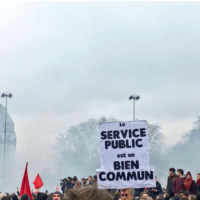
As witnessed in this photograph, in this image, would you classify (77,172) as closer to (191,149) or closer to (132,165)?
(191,149)

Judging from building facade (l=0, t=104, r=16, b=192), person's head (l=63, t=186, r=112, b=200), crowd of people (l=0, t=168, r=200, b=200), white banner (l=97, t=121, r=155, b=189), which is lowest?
person's head (l=63, t=186, r=112, b=200)

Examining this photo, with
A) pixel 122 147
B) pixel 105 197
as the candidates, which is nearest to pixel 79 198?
pixel 105 197

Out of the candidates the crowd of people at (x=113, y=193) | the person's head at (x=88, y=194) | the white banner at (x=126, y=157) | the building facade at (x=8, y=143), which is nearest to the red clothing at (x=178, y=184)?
the crowd of people at (x=113, y=193)

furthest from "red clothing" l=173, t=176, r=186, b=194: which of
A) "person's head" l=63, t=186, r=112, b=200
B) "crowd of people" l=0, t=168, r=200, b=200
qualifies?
"person's head" l=63, t=186, r=112, b=200

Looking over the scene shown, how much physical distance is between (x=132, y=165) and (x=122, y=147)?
14.4 inches

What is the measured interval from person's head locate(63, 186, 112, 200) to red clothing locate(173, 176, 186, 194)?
11077 millimetres

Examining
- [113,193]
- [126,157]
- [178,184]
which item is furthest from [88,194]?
[178,184]

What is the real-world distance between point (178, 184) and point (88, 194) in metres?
11.2

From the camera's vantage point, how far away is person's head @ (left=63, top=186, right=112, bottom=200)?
179cm

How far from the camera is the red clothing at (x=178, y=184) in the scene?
12.5 metres

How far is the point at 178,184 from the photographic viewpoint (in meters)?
12.6

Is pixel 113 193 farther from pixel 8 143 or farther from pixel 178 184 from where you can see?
pixel 8 143

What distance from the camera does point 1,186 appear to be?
81.2 metres

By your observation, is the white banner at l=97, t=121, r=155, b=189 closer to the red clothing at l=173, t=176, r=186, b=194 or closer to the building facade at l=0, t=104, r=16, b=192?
the red clothing at l=173, t=176, r=186, b=194
